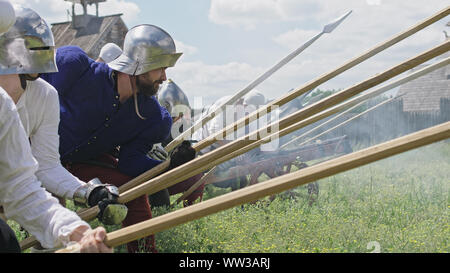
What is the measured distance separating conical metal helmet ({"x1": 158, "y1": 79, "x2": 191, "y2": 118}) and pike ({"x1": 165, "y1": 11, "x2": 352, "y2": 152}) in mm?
2556

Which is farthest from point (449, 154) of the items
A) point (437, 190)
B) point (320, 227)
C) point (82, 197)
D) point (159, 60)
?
point (82, 197)

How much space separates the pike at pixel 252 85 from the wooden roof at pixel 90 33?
18558mm

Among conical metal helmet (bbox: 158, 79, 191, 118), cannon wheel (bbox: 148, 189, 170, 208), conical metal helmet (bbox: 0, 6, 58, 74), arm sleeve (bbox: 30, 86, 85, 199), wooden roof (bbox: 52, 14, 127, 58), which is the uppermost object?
wooden roof (bbox: 52, 14, 127, 58)

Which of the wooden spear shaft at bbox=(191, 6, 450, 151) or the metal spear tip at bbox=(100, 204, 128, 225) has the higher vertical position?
the wooden spear shaft at bbox=(191, 6, 450, 151)

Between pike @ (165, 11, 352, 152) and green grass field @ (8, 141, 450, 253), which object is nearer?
green grass field @ (8, 141, 450, 253)

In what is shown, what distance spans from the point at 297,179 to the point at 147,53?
238 cm

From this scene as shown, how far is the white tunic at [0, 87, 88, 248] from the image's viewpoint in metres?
2.08

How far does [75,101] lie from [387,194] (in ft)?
12.1

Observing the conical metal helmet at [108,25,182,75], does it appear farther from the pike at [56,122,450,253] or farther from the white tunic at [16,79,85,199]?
the pike at [56,122,450,253]

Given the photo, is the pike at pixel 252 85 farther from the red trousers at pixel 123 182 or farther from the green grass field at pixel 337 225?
the green grass field at pixel 337 225

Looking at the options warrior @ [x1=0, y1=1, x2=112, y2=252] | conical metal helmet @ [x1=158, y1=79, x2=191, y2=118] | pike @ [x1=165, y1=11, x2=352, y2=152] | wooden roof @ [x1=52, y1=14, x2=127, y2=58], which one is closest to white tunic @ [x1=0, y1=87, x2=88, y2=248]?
warrior @ [x1=0, y1=1, x2=112, y2=252]

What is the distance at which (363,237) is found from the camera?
4.09 meters

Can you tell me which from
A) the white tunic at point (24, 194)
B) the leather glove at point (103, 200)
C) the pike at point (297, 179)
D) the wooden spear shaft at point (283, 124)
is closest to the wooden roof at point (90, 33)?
the wooden spear shaft at point (283, 124)

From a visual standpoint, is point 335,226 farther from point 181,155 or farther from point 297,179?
point 297,179
